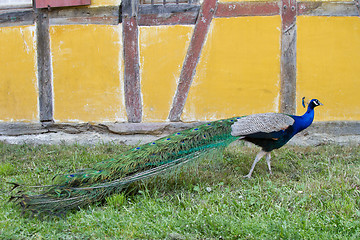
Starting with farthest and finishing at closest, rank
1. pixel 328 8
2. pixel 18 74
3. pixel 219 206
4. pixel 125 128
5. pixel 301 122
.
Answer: pixel 18 74
pixel 125 128
pixel 328 8
pixel 301 122
pixel 219 206

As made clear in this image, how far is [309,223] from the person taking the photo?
2891mm

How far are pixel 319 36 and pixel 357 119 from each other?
1486 millimetres

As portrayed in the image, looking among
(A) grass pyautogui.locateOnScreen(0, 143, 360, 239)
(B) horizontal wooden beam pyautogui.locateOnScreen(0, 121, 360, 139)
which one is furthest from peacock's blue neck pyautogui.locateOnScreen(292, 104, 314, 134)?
(B) horizontal wooden beam pyautogui.locateOnScreen(0, 121, 360, 139)

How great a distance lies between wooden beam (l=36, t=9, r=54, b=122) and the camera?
5949 mm

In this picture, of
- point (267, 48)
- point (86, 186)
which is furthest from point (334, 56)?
point (86, 186)

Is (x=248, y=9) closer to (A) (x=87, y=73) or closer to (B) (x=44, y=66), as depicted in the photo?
(A) (x=87, y=73)

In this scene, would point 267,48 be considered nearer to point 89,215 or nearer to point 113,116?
point 113,116

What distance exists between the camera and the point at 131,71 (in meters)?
5.83

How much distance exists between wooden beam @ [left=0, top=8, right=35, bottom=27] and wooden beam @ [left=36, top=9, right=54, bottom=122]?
124 mm

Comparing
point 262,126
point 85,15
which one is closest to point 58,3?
point 85,15

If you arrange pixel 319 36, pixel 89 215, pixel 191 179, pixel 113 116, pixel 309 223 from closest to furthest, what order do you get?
pixel 309 223 → pixel 89 215 → pixel 191 179 → pixel 319 36 → pixel 113 116

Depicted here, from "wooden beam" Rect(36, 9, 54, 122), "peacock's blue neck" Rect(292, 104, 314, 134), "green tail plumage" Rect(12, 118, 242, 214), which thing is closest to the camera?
"green tail plumage" Rect(12, 118, 242, 214)

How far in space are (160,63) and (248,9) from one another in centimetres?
165

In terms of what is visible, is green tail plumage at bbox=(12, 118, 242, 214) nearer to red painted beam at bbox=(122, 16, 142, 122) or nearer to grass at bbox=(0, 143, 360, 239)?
grass at bbox=(0, 143, 360, 239)
